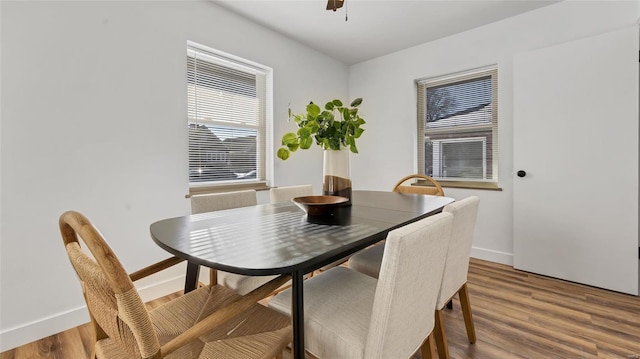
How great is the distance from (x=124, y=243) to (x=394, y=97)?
125 inches

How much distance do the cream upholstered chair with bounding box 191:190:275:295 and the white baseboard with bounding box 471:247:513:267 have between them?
230cm

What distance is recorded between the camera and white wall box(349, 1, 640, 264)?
2488mm

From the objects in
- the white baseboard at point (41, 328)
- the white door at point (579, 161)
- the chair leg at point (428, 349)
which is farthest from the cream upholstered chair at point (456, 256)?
the white baseboard at point (41, 328)

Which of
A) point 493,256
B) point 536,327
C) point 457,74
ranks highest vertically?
point 457,74

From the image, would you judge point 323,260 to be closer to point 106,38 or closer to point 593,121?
point 106,38

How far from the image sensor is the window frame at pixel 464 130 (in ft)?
9.86

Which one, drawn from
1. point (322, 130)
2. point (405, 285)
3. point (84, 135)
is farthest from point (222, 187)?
point (405, 285)

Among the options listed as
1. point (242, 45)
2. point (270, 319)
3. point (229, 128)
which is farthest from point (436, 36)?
point (270, 319)

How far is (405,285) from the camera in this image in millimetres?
840

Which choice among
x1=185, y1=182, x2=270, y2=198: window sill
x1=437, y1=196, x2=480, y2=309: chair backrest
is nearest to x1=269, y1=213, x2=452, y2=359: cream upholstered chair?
x1=437, y1=196, x2=480, y2=309: chair backrest

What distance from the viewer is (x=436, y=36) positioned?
3180 millimetres

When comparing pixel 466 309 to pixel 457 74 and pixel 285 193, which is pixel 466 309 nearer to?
pixel 285 193

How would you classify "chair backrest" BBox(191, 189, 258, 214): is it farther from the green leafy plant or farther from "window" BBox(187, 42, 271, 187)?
"window" BBox(187, 42, 271, 187)

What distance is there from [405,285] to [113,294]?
731 millimetres
